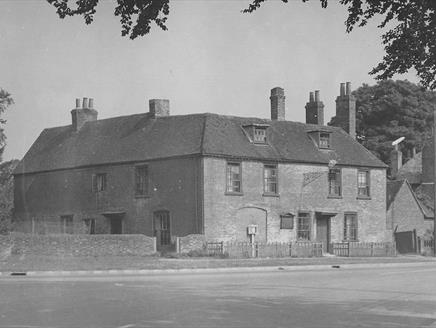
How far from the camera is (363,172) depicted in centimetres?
4978

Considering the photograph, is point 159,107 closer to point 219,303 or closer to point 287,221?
point 287,221

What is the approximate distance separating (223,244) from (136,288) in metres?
21.3

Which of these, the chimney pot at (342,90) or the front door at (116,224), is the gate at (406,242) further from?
the front door at (116,224)

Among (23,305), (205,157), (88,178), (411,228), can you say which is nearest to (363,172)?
(411,228)

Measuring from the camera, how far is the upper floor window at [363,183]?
49.3 meters

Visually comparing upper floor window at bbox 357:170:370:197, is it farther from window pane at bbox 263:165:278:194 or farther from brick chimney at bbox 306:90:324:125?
window pane at bbox 263:165:278:194

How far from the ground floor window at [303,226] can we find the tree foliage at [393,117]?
33751 mm

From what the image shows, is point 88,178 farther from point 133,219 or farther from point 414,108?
point 414,108

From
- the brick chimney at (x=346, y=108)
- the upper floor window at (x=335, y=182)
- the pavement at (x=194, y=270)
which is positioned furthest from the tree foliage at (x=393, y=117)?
the pavement at (x=194, y=270)

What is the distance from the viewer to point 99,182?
4703cm

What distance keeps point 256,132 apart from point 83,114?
13949mm

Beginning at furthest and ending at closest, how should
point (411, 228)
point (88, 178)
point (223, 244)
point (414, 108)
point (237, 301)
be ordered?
point (414, 108) → point (411, 228) → point (88, 178) → point (223, 244) → point (237, 301)

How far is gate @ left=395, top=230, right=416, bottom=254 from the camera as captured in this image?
168 ft

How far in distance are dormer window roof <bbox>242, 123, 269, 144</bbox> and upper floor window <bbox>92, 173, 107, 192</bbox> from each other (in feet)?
31.7
